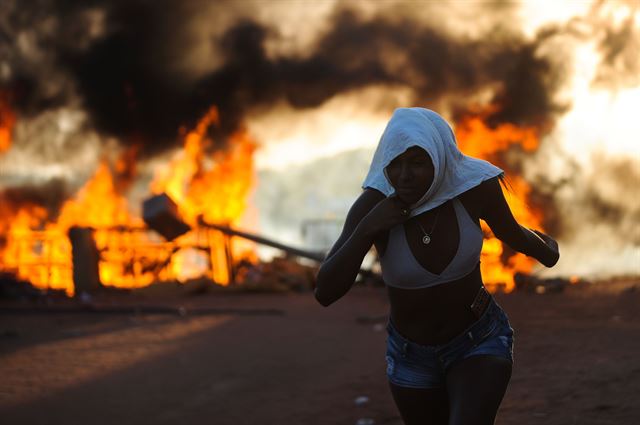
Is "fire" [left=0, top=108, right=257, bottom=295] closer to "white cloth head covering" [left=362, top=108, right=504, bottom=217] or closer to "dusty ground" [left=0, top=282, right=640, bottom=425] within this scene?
"dusty ground" [left=0, top=282, right=640, bottom=425]

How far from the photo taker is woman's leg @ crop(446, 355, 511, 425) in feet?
7.99

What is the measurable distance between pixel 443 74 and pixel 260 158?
20.0 ft

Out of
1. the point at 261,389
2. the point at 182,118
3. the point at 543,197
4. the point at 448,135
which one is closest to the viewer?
the point at 448,135

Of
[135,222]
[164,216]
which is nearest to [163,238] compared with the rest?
[164,216]

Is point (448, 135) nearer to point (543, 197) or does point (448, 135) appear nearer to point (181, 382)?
point (181, 382)

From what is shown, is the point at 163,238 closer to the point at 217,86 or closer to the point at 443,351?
the point at 217,86

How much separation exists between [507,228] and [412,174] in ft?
1.67

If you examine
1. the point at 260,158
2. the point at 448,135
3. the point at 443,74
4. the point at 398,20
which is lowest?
the point at 448,135

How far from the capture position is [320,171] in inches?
1432

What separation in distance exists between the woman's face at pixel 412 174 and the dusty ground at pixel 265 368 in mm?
2706

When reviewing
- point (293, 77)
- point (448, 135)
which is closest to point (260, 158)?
point (293, 77)

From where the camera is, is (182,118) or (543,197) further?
(182,118)

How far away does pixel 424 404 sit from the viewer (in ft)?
8.56

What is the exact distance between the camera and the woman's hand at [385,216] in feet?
8.05
